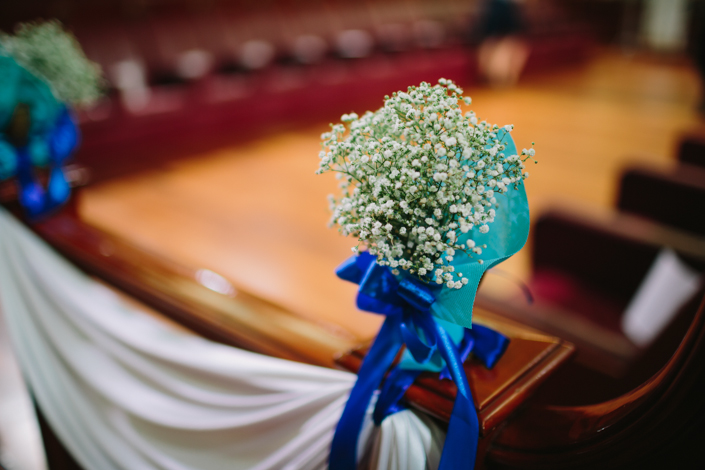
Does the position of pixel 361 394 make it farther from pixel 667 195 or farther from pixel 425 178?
pixel 667 195

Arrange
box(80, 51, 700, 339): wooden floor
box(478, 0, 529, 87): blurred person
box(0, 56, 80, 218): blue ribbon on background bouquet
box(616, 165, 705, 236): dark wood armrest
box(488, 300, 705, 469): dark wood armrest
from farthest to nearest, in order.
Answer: box(478, 0, 529, 87): blurred person → box(80, 51, 700, 339): wooden floor → box(616, 165, 705, 236): dark wood armrest → box(0, 56, 80, 218): blue ribbon on background bouquet → box(488, 300, 705, 469): dark wood armrest

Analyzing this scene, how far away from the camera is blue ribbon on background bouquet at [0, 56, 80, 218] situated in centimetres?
135

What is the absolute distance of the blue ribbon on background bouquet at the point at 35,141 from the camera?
1353 millimetres

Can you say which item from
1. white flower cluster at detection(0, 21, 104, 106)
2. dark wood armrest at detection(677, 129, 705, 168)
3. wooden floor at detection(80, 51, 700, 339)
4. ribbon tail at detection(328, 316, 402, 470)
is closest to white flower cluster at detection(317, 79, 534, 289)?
ribbon tail at detection(328, 316, 402, 470)

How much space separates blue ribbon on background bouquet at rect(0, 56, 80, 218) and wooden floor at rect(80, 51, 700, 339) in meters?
0.15

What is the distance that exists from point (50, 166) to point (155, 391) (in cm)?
85

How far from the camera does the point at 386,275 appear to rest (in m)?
0.68

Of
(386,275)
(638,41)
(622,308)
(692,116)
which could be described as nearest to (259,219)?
(622,308)

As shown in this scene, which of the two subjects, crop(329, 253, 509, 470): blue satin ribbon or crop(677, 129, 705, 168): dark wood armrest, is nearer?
crop(329, 253, 509, 470): blue satin ribbon

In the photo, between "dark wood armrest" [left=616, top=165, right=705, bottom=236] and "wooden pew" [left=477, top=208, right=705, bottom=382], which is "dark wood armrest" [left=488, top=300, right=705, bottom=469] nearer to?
"wooden pew" [left=477, top=208, right=705, bottom=382]

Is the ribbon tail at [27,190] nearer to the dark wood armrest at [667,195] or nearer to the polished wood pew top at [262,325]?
the polished wood pew top at [262,325]

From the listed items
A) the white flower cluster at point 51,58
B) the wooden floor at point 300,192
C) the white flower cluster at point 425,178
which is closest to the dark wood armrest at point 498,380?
the white flower cluster at point 425,178

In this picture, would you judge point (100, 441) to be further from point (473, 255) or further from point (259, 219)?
point (259, 219)

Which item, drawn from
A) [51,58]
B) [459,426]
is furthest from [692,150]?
[51,58]
